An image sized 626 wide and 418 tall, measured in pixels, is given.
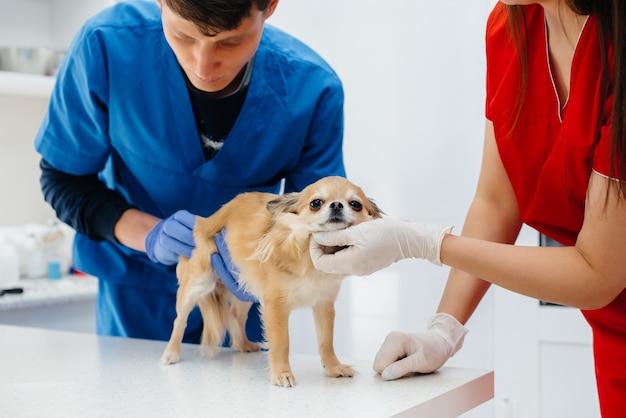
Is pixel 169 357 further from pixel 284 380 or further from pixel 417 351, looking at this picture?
pixel 417 351

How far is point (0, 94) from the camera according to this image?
10.5ft

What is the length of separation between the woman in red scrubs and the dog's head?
27 mm

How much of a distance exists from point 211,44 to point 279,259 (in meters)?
0.45

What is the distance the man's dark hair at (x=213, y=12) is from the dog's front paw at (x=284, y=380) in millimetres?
655

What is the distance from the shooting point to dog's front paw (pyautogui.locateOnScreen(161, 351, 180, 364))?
138 centimetres

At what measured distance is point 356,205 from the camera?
1.25 meters

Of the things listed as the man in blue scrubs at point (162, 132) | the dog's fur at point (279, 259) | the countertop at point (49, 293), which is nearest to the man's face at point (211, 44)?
the man in blue scrubs at point (162, 132)

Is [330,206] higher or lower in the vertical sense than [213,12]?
lower

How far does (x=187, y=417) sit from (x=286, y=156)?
826 mm

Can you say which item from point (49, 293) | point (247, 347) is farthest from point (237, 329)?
point (49, 293)

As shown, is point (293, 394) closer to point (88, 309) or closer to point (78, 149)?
point (78, 149)

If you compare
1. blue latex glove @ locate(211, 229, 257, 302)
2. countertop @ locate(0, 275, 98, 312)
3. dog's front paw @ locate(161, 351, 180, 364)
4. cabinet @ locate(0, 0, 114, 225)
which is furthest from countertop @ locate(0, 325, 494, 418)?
cabinet @ locate(0, 0, 114, 225)

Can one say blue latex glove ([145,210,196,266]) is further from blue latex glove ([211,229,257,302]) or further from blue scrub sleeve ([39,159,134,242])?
blue scrub sleeve ([39,159,134,242])

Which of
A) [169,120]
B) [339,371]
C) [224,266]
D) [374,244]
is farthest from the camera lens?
[169,120]
